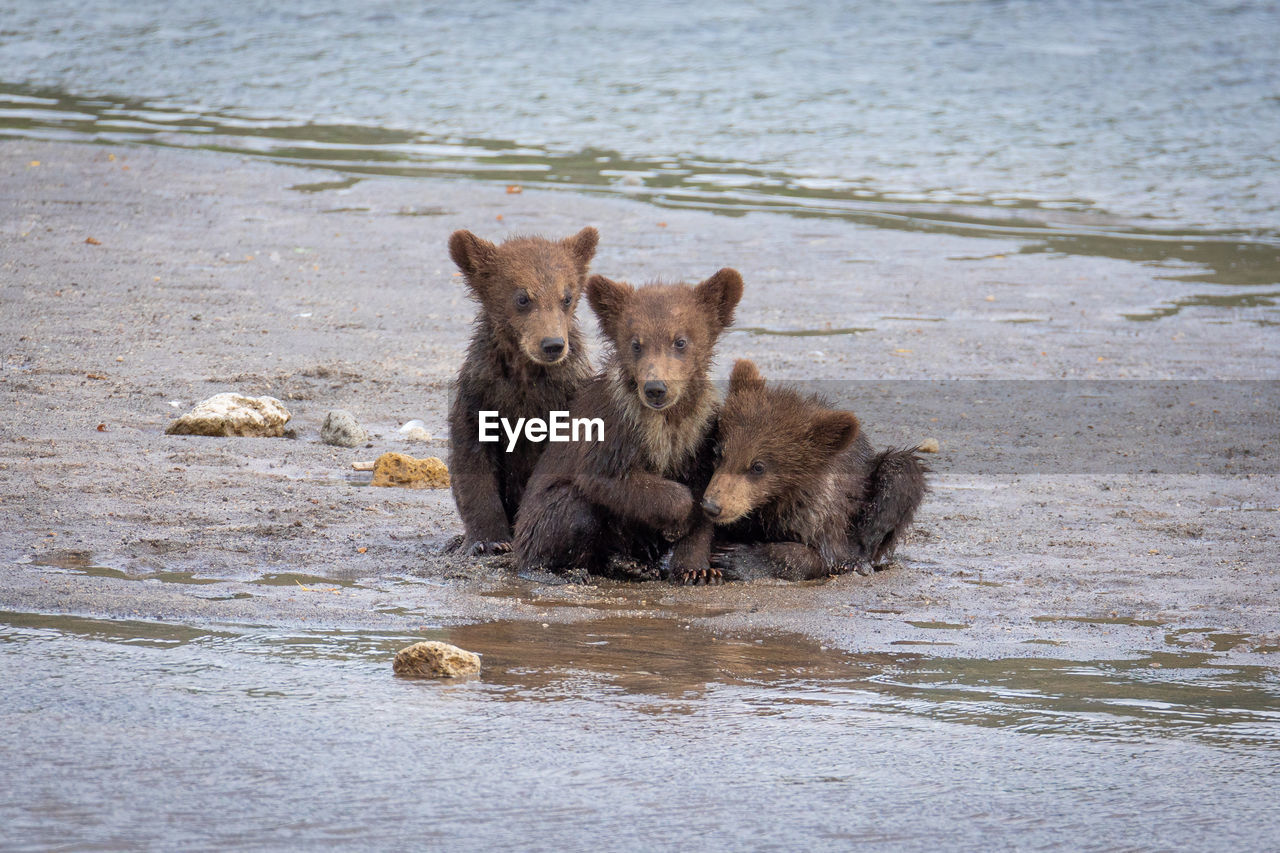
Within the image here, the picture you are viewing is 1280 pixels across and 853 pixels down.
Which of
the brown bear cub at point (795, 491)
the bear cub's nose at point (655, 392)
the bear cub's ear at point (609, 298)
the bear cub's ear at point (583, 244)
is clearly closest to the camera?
the bear cub's nose at point (655, 392)

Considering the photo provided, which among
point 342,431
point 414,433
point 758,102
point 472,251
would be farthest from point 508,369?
point 758,102

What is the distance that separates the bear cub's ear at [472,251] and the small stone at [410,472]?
110cm

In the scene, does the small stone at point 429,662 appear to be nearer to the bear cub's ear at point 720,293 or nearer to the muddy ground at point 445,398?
the muddy ground at point 445,398

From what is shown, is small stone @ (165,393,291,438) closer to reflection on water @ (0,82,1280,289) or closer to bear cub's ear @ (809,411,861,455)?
bear cub's ear @ (809,411,861,455)

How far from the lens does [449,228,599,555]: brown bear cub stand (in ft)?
22.8

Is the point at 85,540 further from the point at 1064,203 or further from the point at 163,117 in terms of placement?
the point at 163,117

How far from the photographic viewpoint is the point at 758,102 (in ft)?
73.2

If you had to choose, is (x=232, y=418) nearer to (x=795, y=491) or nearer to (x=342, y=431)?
(x=342, y=431)

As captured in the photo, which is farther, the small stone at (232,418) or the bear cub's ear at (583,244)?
the small stone at (232,418)

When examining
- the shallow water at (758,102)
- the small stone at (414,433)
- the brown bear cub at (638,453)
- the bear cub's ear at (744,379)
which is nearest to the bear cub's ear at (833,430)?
the bear cub's ear at (744,379)

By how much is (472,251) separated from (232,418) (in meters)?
1.82

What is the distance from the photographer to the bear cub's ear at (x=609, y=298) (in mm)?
6703

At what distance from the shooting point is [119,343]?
9.89 meters

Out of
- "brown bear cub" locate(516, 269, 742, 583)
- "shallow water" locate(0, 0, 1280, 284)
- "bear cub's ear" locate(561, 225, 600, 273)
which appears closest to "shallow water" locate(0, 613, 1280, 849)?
"brown bear cub" locate(516, 269, 742, 583)
